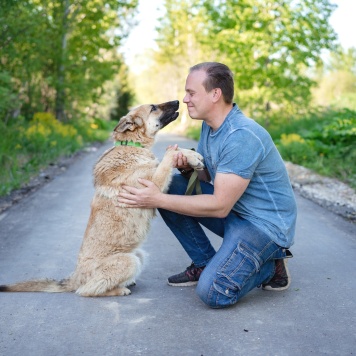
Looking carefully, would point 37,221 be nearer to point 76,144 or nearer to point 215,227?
point 215,227

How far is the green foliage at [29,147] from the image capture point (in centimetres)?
1077

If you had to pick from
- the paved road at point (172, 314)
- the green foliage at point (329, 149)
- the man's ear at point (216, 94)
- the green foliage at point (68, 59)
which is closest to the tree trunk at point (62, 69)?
the green foliage at point (68, 59)

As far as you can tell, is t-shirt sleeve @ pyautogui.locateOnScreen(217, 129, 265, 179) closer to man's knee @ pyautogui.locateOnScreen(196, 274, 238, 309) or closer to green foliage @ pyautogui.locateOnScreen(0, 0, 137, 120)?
man's knee @ pyautogui.locateOnScreen(196, 274, 238, 309)

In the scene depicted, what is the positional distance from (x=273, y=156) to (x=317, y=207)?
477 cm

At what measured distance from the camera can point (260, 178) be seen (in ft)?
14.3

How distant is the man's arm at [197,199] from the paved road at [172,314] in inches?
30.5

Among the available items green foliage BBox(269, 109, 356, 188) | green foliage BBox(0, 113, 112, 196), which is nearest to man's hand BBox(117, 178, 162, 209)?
green foliage BBox(0, 113, 112, 196)

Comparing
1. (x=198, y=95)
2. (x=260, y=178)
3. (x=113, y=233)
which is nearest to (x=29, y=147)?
(x=113, y=233)

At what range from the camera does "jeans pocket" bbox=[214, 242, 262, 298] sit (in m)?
4.14

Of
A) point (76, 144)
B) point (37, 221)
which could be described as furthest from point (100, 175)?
point (76, 144)

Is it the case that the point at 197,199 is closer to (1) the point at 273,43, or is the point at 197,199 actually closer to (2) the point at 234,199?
(2) the point at 234,199

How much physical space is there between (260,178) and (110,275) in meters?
1.46

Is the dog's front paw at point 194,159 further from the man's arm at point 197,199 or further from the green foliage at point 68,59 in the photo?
the green foliage at point 68,59

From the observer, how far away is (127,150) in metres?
4.84
